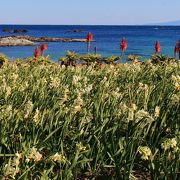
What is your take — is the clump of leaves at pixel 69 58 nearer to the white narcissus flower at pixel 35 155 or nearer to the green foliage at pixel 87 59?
the green foliage at pixel 87 59

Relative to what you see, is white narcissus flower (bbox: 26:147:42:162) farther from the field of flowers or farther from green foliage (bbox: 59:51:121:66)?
green foliage (bbox: 59:51:121:66)

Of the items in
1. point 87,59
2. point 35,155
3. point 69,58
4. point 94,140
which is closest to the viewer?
point 35,155

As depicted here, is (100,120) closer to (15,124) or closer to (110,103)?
(110,103)

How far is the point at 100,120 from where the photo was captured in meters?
5.02

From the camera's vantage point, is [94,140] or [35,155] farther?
[94,140]

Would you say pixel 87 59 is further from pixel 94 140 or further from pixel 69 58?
pixel 94 140

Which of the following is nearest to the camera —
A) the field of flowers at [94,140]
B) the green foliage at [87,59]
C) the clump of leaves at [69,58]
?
the field of flowers at [94,140]

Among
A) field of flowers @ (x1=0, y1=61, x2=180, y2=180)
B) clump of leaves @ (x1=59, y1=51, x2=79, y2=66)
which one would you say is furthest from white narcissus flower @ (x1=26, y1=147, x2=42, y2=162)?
clump of leaves @ (x1=59, y1=51, x2=79, y2=66)

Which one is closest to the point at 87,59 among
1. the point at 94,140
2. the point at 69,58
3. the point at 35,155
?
the point at 69,58

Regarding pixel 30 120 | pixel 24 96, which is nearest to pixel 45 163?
pixel 30 120

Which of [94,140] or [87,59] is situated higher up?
[94,140]

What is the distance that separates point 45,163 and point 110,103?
1.61 metres

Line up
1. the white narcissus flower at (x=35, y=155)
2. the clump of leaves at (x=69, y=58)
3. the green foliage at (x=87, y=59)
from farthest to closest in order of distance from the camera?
the clump of leaves at (x=69, y=58)
the green foliage at (x=87, y=59)
the white narcissus flower at (x=35, y=155)

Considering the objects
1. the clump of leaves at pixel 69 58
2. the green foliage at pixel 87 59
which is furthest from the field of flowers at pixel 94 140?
the clump of leaves at pixel 69 58
